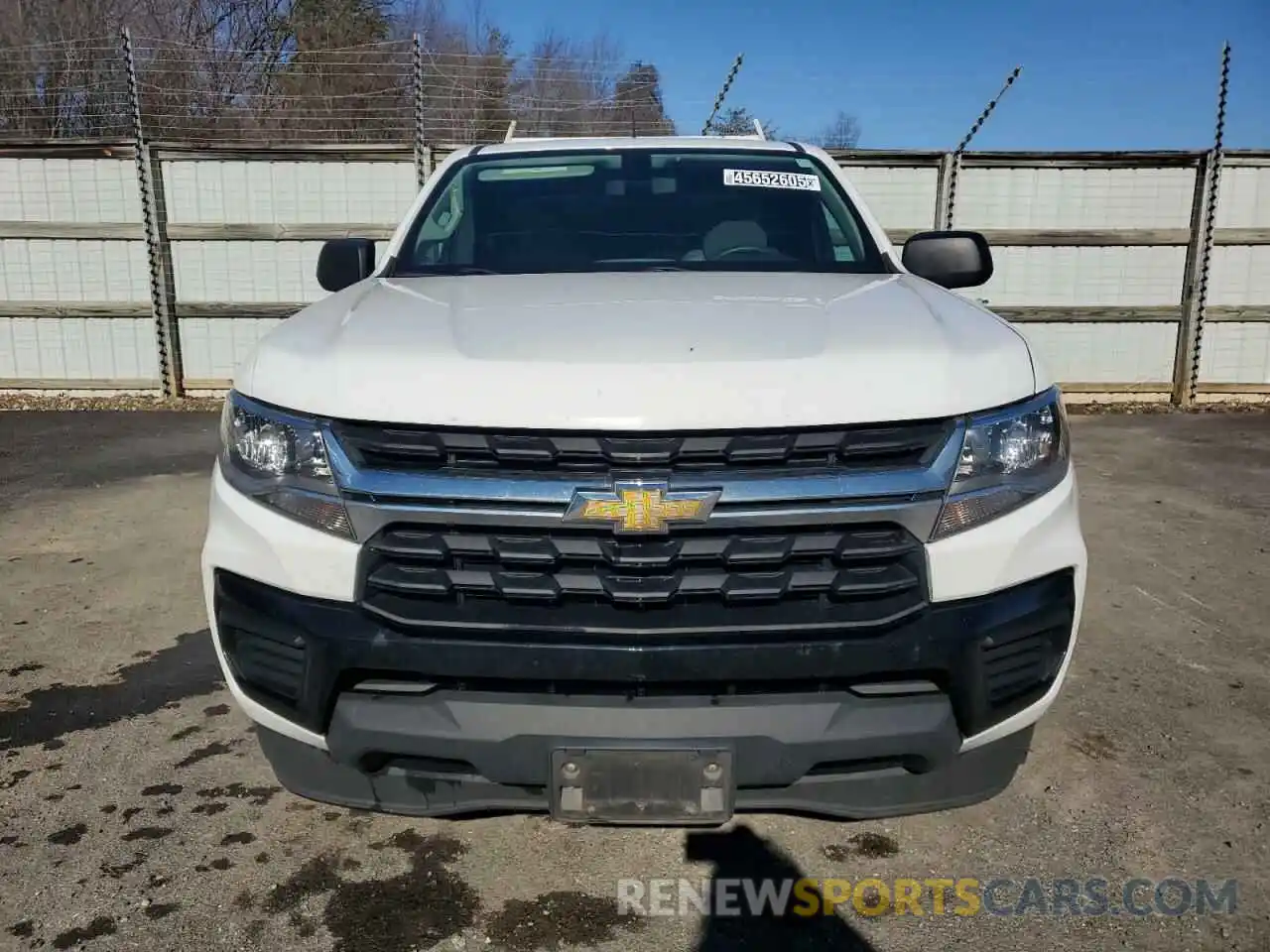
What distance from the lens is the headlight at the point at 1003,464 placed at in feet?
6.63

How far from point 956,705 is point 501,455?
1.05 m

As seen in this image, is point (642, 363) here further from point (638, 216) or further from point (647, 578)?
point (638, 216)

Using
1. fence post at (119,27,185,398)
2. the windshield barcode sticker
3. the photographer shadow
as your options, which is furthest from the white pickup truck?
fence post at (119,27,185,398)

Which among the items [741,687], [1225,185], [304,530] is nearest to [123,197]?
[304,530]

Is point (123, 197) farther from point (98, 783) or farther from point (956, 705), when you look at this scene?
point (956, 705)

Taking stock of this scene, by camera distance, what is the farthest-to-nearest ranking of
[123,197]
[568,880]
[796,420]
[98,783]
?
[123,197] → [98,783] → [568,880] → [796,420]

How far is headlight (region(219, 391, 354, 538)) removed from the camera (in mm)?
2031

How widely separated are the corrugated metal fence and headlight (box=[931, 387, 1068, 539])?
783 cm

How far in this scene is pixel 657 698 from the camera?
1971 millimetres

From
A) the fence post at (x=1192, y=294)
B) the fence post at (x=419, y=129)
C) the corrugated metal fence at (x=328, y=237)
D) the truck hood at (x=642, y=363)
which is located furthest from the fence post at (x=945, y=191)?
the truck hood at (x=642, y=363)

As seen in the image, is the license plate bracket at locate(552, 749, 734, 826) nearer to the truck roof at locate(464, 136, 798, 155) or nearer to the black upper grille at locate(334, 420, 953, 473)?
the black upper grille at locate(334, 420, 953, 473)

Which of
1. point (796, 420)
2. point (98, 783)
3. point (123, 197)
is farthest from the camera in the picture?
point (123, 197)

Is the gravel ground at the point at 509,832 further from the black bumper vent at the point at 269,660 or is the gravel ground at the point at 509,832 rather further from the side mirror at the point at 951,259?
the side mirror at the point at 951,259

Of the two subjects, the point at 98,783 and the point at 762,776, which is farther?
the point at 98,783
